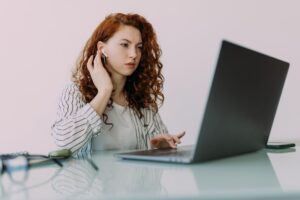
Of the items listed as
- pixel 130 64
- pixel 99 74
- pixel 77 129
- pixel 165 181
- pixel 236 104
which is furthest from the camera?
pixel 130 64

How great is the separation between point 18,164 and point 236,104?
513mm

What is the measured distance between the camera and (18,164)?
96 centimetres

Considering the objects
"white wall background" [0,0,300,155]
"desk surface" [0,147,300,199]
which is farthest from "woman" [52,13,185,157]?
"desk surface" [0,147,300,199]

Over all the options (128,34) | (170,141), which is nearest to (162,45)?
(128,34)

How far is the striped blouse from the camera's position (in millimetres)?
1399

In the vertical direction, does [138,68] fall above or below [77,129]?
above

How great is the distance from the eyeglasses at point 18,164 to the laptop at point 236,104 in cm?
21

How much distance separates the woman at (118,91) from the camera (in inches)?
Result: 58.9

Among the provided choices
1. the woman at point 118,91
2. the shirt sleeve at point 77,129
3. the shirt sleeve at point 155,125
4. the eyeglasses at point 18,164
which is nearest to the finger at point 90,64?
the woman at point 118,91

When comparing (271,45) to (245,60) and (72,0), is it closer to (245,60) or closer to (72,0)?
(72,0)

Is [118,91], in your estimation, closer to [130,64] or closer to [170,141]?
[130,64]

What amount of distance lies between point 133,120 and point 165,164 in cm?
92

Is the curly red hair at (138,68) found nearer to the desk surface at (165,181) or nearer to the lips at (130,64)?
the lips at (130,64)

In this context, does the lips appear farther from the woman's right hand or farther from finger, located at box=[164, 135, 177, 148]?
finger, located at box=[164, 135, 177, 148]
